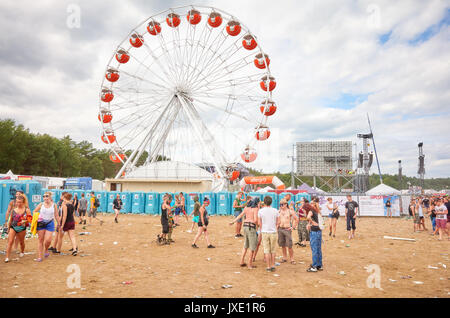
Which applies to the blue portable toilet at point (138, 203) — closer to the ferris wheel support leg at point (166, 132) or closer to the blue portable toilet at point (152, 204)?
the blue portable toilet at point (152, 204)

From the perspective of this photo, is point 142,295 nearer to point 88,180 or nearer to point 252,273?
point 252,273

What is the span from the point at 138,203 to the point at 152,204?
3.63 ft

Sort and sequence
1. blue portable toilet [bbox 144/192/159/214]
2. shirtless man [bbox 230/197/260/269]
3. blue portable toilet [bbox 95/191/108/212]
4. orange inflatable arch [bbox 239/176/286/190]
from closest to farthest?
1. shirtless man [bbox 230/197/260/269]
2. blue portable toilet [bbox 144/192/159/214]
3. blue portable toilet [bbox 95/191/108/212]
4. orange inflatable arch [bbox 239/176/286/190]

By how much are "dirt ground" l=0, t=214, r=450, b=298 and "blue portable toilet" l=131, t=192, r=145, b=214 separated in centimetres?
1144

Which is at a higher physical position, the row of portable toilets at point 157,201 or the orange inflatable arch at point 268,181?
the orange inflatable arch at point 268,181

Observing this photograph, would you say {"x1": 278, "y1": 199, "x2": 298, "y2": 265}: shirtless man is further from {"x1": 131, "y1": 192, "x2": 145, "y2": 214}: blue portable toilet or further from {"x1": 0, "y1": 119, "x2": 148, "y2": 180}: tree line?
{"x1": 0, "y1": 119, "x2": 148, "y2": 180}: tree line

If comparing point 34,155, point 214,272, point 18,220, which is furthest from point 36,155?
point 214,272

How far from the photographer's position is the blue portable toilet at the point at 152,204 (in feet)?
72.1

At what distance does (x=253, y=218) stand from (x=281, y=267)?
4.56ft

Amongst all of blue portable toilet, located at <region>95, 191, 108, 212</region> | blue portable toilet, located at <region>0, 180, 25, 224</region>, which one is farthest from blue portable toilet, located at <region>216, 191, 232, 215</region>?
blue portable toilet, located at <region>0, 180, 25, 224</region>

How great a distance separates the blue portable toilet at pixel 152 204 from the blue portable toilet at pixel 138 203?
0.96 ft

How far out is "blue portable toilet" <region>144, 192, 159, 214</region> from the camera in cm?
2198

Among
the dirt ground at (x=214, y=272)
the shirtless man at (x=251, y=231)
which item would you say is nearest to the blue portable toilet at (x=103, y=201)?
the dirt ground at (x=214, y=272)

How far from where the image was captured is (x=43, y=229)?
293 inches
